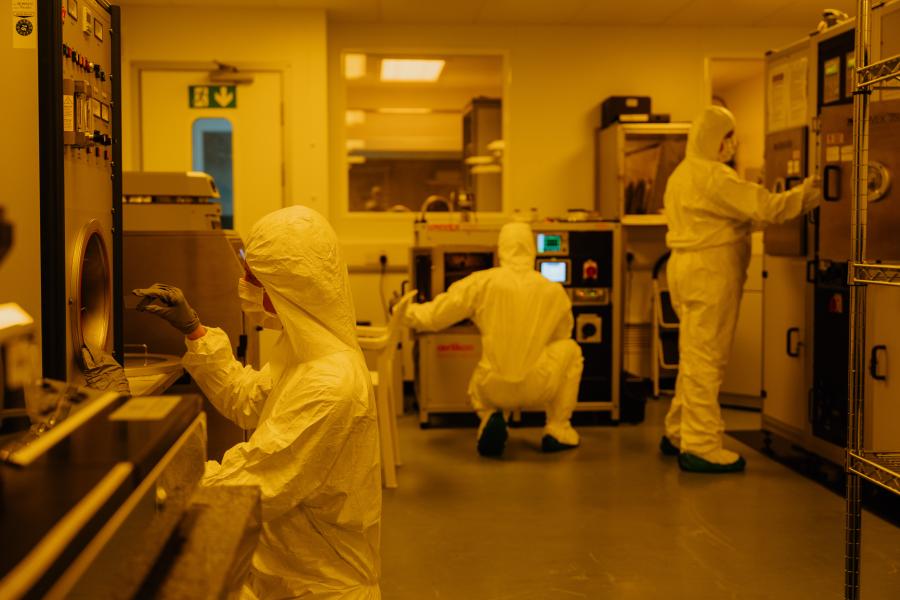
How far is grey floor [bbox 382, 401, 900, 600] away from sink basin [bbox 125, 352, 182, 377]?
108 centimetres

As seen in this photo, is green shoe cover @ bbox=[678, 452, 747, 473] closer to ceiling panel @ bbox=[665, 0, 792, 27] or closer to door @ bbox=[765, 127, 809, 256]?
door @ bbox=[765, 127, 809, 256]

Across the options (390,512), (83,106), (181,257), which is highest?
(83,106)

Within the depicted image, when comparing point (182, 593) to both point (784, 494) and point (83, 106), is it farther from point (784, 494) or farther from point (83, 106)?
point (784, 494)

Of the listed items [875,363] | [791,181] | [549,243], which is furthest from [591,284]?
[875,363]

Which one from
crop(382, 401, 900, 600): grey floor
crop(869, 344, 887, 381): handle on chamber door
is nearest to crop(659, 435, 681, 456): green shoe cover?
crop(382, 401, 900, 600): grey floor

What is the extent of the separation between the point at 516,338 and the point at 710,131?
1.48 meters

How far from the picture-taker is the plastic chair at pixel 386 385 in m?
4.11

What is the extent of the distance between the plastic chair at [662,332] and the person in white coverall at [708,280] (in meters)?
1.57

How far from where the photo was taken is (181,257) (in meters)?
3.15

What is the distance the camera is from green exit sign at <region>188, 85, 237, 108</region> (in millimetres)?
6082

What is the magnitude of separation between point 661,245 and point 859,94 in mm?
4359

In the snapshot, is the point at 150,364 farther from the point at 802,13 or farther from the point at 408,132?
the point at 408,132

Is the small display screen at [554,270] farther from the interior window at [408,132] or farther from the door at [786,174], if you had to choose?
the interior window at [408,132]

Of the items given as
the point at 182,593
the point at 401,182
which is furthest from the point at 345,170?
the point at 182,593
